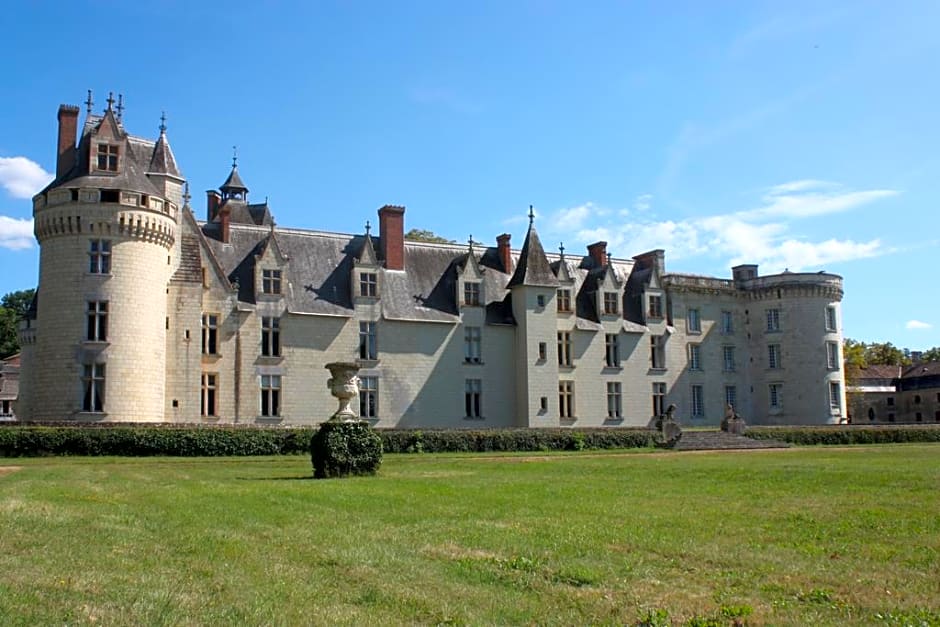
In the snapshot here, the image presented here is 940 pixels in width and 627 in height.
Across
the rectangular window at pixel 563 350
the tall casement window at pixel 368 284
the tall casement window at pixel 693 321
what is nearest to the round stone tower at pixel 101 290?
the tall casement window at pixel 368 284

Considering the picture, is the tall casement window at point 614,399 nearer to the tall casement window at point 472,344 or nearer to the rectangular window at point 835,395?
the tall casement window at point 472,344

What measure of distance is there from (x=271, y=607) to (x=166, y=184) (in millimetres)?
35417

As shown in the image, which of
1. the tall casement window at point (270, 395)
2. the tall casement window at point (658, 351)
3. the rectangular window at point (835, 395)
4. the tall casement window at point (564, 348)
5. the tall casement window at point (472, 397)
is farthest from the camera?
the rectangular window at point (835, 395)

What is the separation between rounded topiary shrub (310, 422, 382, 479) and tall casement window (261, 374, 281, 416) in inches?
797

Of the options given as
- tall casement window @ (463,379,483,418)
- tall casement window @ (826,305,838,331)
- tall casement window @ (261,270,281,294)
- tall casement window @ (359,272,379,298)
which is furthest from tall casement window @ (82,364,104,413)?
tall casement window @ (826,305,838,331)

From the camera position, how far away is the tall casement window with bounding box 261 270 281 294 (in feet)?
140

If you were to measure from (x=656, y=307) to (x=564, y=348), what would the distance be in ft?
23.1

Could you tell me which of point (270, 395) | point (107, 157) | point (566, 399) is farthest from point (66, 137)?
point (566, 399)

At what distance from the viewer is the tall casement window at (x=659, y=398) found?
5294 cm

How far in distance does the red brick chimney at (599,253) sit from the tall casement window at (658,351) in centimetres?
510

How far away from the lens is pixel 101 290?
3644cm

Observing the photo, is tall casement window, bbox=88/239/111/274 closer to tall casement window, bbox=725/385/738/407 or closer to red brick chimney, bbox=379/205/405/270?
red brick chimney, bbox=379/205/405/270

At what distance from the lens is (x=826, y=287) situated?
2229 inches

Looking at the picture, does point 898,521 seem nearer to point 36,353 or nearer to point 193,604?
point 193,604
